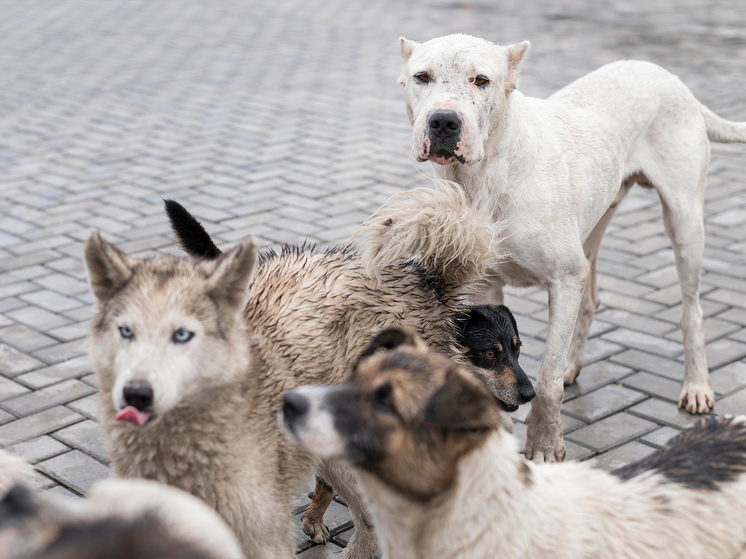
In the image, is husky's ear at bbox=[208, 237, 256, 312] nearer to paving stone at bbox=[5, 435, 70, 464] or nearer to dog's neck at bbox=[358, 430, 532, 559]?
dog's neck at bbox=[358, 430, 532, 559]

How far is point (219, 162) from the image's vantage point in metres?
8.99

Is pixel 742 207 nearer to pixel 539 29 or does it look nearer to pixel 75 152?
pixel 75 152

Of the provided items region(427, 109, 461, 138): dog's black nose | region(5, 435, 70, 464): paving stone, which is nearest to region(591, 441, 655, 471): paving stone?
region(427, 109, 461, 138): dog's black nose

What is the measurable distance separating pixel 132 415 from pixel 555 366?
7.61 ft

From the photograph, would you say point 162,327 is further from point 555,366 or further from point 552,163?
point 552,163

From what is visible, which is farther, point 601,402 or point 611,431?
point 601,402

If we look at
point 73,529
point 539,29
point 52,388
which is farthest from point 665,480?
point 539,29

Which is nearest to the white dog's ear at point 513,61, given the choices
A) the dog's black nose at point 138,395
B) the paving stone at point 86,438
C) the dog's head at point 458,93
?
the dog's head at point 458,93

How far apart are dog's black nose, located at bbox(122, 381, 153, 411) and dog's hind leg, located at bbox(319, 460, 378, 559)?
0.95 meters

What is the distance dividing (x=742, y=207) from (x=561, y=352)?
454 cm

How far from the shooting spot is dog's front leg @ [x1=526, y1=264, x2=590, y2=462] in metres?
4.23

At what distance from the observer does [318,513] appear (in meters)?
3.88

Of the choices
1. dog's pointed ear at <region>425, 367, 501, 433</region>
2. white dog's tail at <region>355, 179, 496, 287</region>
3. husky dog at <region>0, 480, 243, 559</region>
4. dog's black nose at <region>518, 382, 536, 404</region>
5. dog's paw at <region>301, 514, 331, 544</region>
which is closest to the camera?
husky dog at <region>0, 480, 243, 559</region>

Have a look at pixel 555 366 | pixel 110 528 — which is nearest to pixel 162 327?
pixel 110 528
